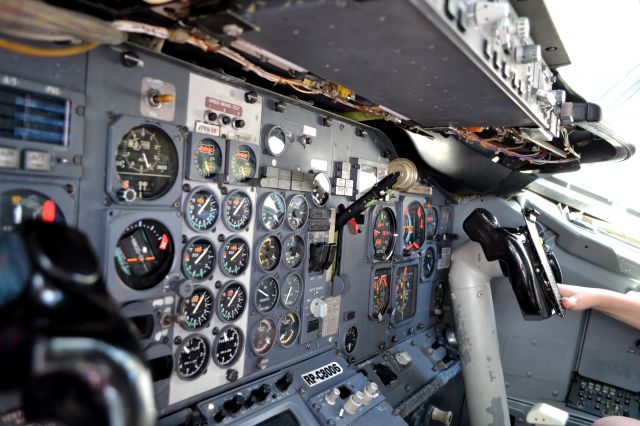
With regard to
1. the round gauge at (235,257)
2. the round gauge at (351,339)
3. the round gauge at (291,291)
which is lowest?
the round gauge at (351,339)

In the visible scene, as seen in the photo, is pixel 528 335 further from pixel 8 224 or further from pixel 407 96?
pixel 8 224

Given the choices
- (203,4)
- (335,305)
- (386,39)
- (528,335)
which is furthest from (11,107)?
(528,335)

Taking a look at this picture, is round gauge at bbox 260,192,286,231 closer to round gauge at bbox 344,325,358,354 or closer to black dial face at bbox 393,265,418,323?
round gauge at bbox 344,325,358,354

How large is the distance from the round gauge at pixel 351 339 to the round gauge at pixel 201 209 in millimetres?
1406

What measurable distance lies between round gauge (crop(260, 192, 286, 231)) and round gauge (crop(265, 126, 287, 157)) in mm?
218

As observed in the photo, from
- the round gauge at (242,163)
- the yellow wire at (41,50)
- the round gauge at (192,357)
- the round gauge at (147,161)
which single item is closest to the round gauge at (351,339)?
the round gauge at (192,357)

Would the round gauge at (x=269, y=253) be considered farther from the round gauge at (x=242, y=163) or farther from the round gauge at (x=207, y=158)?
the round gauge at (x=207, y=158)

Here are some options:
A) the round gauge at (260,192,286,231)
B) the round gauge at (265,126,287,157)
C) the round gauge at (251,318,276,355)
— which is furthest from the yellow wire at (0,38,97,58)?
the round gauge at (251,318,276,355)

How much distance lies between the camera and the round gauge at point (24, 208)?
4.03 ft

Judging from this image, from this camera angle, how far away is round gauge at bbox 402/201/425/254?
336 cm

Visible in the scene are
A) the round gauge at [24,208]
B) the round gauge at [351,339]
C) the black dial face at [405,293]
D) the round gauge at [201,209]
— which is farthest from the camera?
the black dial face at [405,293]

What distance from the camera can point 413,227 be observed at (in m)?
3.50

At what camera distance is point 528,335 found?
144 inches

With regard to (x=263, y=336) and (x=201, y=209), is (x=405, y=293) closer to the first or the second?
(x=263, y=336)
